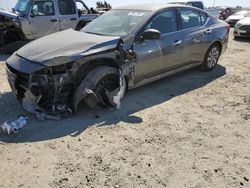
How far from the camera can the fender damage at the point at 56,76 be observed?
4781mm

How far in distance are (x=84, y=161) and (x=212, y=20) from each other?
5192mm

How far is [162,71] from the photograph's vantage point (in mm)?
6332

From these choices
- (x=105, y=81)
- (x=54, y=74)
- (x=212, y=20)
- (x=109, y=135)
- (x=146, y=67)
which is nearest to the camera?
(x=109, y=135)

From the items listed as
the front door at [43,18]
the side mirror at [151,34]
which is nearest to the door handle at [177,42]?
the side mirror at [151,34]

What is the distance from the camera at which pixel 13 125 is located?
457cm

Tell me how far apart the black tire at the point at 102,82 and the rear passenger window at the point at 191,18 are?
2.23 meters

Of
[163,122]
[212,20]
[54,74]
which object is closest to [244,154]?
[163,122]

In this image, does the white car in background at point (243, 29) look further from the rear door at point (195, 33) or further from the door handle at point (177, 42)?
the door handle at point (177, 42)

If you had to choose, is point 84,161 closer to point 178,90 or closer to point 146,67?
point 146,67

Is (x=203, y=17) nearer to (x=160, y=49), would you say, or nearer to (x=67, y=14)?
(x=160, y=49)

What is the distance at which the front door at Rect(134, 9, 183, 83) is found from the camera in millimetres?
5777

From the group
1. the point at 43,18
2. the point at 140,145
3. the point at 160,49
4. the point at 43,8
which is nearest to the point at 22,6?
the point at 43,8

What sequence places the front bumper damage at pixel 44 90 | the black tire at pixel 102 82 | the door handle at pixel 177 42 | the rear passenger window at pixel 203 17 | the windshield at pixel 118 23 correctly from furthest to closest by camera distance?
the rear passenger window at pixel 203 17 → the door handle at pixel 177 42 → the windshield at pixel 118 23 → the black tire at pixel 102 82 → the front bumper damage at pixel 44 90

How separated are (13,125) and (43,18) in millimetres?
6800
